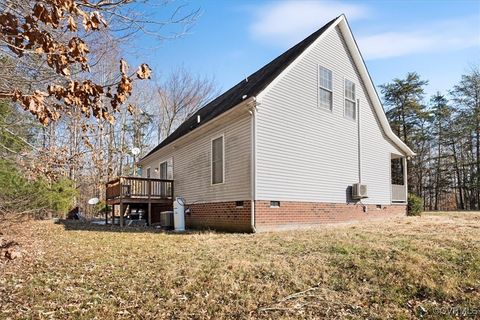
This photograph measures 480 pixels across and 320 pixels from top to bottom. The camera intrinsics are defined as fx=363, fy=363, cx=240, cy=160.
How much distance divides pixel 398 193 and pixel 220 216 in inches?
360

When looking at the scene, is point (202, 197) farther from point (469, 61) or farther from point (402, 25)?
point (469, 61)

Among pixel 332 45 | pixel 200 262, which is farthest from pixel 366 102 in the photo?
pixel 200 262

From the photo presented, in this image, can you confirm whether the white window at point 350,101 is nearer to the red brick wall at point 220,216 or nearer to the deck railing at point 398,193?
the deck railing at point 398,193

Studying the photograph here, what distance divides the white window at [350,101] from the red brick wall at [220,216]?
235 inches

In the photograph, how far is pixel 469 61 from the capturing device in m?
31.6

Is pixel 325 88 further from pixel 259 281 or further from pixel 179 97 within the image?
pixel 179 97

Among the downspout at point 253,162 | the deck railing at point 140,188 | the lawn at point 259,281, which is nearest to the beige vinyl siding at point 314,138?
the downspout at point 253,162

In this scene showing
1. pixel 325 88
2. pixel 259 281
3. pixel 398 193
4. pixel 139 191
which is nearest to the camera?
pixel 259 281

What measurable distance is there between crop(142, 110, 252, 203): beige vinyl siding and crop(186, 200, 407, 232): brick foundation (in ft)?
1.20

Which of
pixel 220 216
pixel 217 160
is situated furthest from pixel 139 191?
pixel 220 216

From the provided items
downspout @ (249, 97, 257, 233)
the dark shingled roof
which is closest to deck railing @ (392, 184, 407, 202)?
the dark shingled roof

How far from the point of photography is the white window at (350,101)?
13984 millimetres

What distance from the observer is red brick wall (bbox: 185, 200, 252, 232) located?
10.5m

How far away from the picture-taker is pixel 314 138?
40.3 ft
